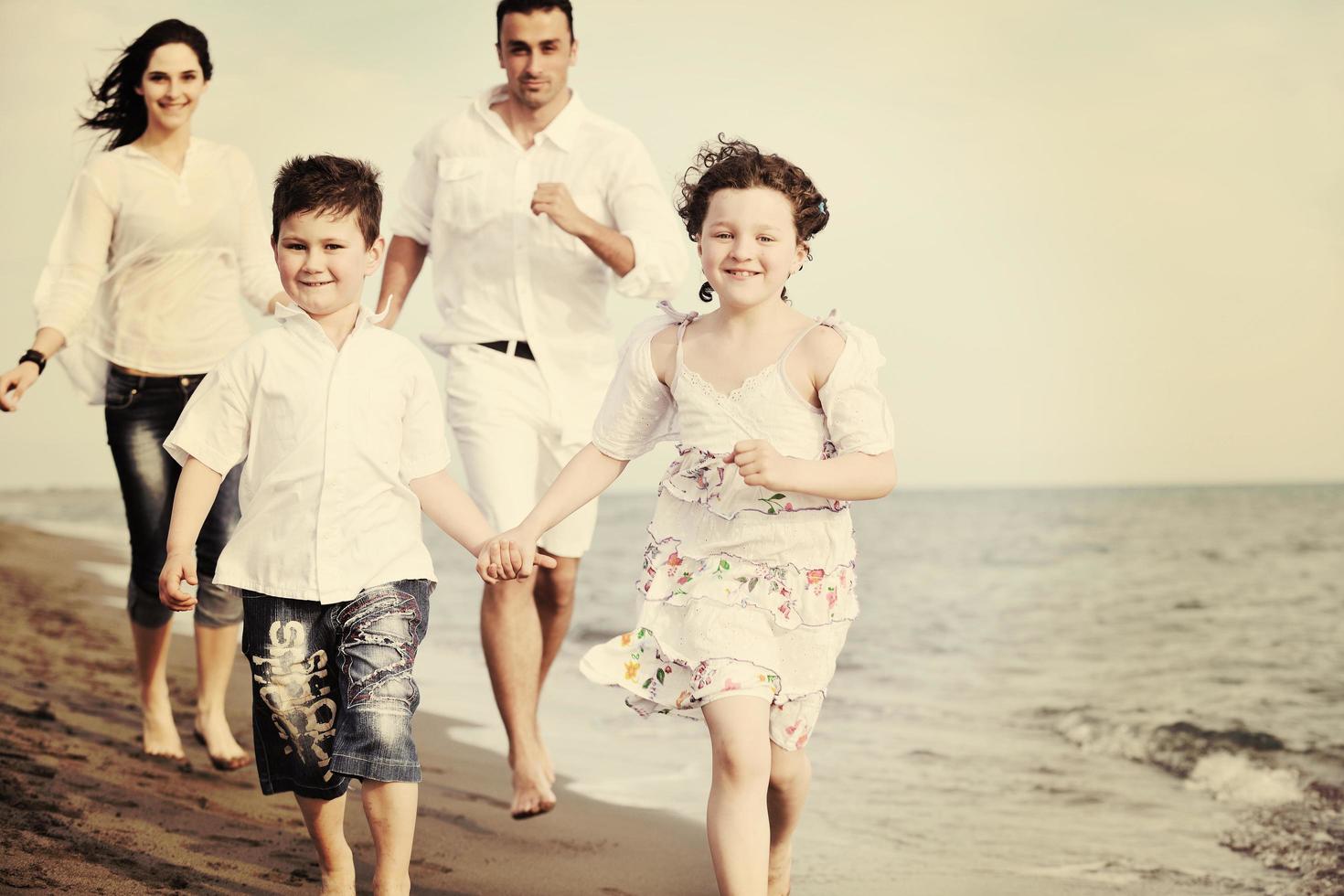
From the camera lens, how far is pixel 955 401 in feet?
66.8

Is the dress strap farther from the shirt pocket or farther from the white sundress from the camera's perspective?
the shirt pocket

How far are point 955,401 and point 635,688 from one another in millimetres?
17779

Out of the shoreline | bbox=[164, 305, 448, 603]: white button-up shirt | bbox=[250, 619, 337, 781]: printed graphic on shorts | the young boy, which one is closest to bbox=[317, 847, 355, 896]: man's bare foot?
the young boy

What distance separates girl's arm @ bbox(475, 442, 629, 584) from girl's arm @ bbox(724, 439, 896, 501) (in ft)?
1.31

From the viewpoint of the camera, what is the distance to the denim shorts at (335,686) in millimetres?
2803

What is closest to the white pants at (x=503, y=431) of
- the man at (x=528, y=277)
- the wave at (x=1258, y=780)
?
the man at (x=528, y=277)

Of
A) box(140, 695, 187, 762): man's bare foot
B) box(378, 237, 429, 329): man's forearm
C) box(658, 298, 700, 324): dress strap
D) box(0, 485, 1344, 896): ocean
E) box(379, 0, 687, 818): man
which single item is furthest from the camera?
box(0, 485, 1344, 896): ocean

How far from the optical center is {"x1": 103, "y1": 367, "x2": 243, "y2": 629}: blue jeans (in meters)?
4.31

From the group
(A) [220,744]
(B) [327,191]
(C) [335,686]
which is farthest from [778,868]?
(A) [220,744]

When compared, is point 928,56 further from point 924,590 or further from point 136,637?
point 136,637

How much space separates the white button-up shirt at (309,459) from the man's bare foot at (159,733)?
1878mm

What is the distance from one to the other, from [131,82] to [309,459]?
2.00 m

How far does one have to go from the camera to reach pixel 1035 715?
8273 millimetres

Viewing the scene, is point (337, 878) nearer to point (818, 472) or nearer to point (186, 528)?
point (186, 528)
